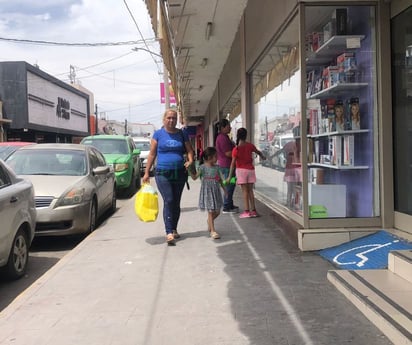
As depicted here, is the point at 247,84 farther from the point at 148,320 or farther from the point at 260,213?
the point at 148,320

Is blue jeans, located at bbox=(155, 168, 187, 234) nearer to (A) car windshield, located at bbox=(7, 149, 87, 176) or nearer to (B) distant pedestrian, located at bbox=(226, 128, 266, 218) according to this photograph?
(B) distant pedestrian, located at bbox=(226, 128, 266, 218)

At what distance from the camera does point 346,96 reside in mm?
6340

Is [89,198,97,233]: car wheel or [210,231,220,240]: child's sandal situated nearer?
[210,231,220,240]: child's sandal

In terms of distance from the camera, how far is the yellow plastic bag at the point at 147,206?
22.2 ft

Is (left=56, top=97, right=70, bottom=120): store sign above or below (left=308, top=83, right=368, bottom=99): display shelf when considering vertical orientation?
above

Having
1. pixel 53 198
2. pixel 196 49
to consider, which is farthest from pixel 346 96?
pixel 196 49

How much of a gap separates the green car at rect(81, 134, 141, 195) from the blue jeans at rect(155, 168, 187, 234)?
7.02m

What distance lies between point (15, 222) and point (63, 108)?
3949 cm

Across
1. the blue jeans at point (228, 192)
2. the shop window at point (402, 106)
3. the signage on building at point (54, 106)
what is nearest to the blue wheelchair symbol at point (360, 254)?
the shop window at point (402, 106)

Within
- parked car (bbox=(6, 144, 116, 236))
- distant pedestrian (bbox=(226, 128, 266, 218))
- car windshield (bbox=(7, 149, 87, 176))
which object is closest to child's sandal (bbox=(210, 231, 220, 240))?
distant pedestrian (bbox=(226, 128, 266, 218))

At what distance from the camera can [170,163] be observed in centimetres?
675

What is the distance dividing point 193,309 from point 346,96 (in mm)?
3495

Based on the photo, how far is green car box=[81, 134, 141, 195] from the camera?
13797 millimetres

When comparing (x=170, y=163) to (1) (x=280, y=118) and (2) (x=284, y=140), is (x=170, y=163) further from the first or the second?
(1) (x=280, y=118)
